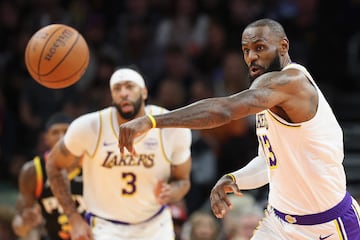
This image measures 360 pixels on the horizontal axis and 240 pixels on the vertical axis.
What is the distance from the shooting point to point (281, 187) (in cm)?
611

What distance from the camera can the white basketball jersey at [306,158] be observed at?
5.83 m

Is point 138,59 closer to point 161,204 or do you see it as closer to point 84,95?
point 84,95

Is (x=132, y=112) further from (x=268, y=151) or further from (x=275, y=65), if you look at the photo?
(x=275, y=65)

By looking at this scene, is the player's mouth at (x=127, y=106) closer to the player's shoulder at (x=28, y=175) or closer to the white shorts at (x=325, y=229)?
the player's shoulder at (x=28, y=175)

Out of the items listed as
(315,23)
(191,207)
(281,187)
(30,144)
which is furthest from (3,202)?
(281,187)

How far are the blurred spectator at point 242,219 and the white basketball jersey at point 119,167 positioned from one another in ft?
6.36

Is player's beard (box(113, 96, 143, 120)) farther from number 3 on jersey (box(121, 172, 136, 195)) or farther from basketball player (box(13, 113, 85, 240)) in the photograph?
basketball player (box(13, 113, 85, 240))

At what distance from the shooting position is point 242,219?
9633 mm

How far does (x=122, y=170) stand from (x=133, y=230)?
55 centimetres

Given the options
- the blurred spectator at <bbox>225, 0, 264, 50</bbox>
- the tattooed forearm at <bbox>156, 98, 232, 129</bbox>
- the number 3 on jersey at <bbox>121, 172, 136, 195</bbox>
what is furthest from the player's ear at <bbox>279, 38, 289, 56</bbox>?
the blurred spectator at <bbox>225, 0, 264, 50</bbox>

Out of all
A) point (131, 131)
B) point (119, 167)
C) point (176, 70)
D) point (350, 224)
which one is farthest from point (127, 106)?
point (176, 70)

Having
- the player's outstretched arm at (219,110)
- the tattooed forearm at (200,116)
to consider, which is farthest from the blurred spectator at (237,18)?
the tattooed forearm at (200,116)

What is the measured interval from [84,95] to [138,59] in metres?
1.14

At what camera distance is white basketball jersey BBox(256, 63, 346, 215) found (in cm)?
583
